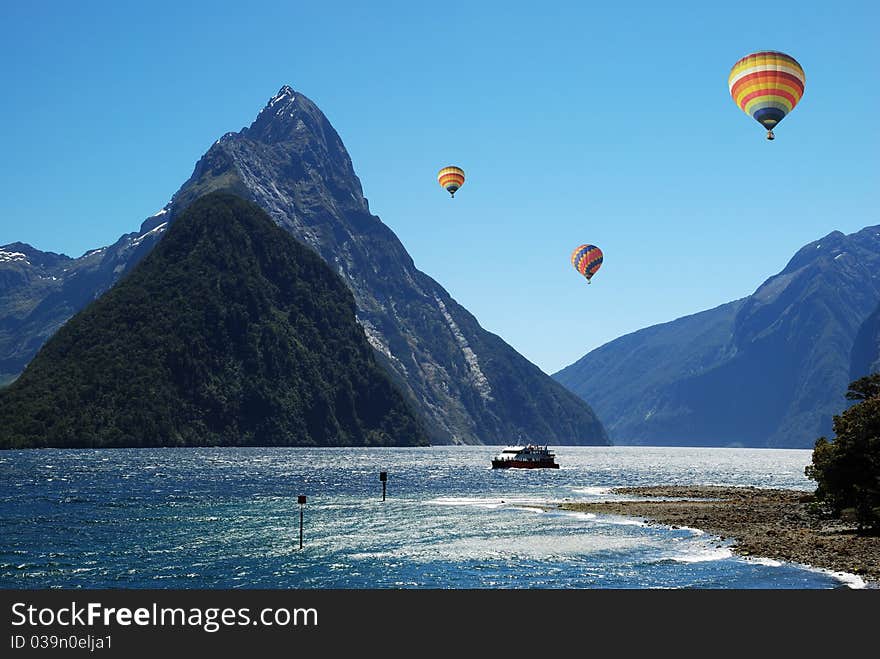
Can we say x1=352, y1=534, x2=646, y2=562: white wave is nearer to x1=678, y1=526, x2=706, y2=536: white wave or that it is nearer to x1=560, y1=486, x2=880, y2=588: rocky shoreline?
x1=678, y1=526, x2=706, y2=536: white wave

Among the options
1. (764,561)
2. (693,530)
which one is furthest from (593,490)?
(764,561)

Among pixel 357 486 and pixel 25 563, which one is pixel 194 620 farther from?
pixel 357 486

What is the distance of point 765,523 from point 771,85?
5136 centimetres

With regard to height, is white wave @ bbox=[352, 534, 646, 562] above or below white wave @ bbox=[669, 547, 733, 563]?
above

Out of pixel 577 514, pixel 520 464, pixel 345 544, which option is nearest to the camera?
pixel 345 544

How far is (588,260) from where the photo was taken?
181750 millimetres

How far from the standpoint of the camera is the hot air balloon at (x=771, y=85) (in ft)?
328

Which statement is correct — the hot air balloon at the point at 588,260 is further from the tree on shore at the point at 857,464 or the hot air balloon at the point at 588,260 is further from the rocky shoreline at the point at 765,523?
the tree on shore at the point at 857,464

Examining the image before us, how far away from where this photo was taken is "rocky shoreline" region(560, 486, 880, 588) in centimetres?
5338

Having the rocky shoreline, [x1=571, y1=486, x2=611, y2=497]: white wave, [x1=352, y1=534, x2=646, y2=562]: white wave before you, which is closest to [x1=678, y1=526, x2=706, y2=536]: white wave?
the rocky shoreline

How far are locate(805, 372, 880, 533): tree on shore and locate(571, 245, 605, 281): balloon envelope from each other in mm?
112399

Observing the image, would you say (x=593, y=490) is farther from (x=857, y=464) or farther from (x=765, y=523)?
(x=857, y=464)

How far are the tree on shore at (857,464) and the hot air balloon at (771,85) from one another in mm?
43364

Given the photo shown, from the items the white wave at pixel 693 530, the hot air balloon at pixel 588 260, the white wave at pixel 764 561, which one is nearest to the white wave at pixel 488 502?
the white wave at pixel 693 530
